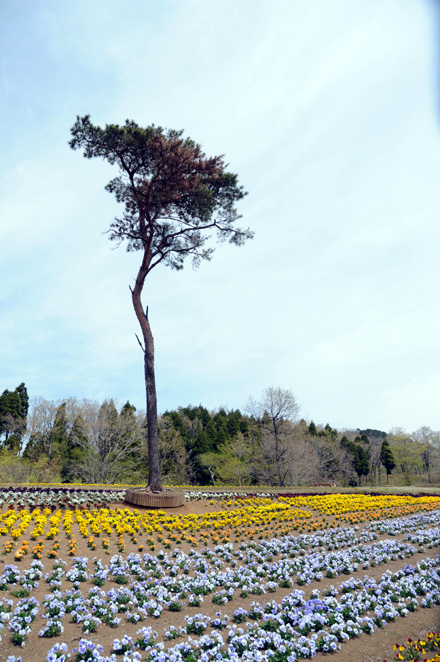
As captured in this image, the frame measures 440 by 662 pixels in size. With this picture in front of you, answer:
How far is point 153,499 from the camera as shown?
39.6ft

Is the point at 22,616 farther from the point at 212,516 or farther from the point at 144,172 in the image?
the point at 144,172

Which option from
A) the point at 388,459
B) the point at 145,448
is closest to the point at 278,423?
the point at 145,448

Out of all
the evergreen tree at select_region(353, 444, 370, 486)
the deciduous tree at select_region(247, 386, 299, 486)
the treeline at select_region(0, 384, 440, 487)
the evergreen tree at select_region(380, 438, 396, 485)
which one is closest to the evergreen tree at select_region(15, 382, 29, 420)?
the treeline at select_region(0, 384, 440, 487)

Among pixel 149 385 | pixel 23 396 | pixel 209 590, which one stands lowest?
pixel 209 590

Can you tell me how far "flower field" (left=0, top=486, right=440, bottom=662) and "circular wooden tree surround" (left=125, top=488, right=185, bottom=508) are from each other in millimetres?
1406

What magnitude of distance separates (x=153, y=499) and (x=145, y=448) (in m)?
27.1

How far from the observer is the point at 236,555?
7895 millimetres

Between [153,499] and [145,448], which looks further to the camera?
[145,448]

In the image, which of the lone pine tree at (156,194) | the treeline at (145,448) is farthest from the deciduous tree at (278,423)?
the lone pine tree at (156,194)

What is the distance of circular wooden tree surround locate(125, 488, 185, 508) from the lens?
12.1 metres

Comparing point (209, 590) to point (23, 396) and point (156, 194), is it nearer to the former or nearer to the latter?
point (156, 194)

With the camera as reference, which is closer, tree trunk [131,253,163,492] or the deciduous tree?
tree trunk [131,253,163,492]

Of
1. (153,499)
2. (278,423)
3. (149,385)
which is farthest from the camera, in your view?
(278,423)

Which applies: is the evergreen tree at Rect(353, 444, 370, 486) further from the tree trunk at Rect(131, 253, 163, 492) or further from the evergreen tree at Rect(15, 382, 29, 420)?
the tree trunk at Rect(131, 253, 163, 492)
